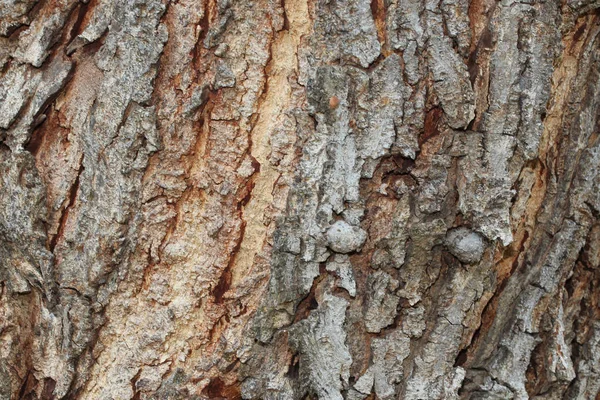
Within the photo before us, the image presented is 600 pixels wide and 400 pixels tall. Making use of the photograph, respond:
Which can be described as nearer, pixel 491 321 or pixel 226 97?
pixel 226 97

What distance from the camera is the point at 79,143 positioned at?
44.6 inches

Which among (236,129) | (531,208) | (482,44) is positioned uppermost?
(482,44)

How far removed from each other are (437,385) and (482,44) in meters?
0.60

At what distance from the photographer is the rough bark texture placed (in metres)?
1.06

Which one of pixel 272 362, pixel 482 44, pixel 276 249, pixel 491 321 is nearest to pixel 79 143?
pixel 276 249

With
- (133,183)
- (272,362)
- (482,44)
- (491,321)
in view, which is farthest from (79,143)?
(491,321)

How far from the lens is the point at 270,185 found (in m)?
1.10

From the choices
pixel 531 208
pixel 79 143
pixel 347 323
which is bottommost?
pixel 347 323

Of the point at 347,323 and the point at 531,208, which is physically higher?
the point at 531,208

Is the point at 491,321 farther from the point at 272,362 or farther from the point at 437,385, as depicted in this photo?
the point at 272,362

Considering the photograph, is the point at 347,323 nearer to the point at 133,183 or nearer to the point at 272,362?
the point at 272,362

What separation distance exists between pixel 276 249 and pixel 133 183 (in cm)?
27

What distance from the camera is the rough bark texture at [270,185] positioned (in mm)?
1059

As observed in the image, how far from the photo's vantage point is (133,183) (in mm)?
1094
